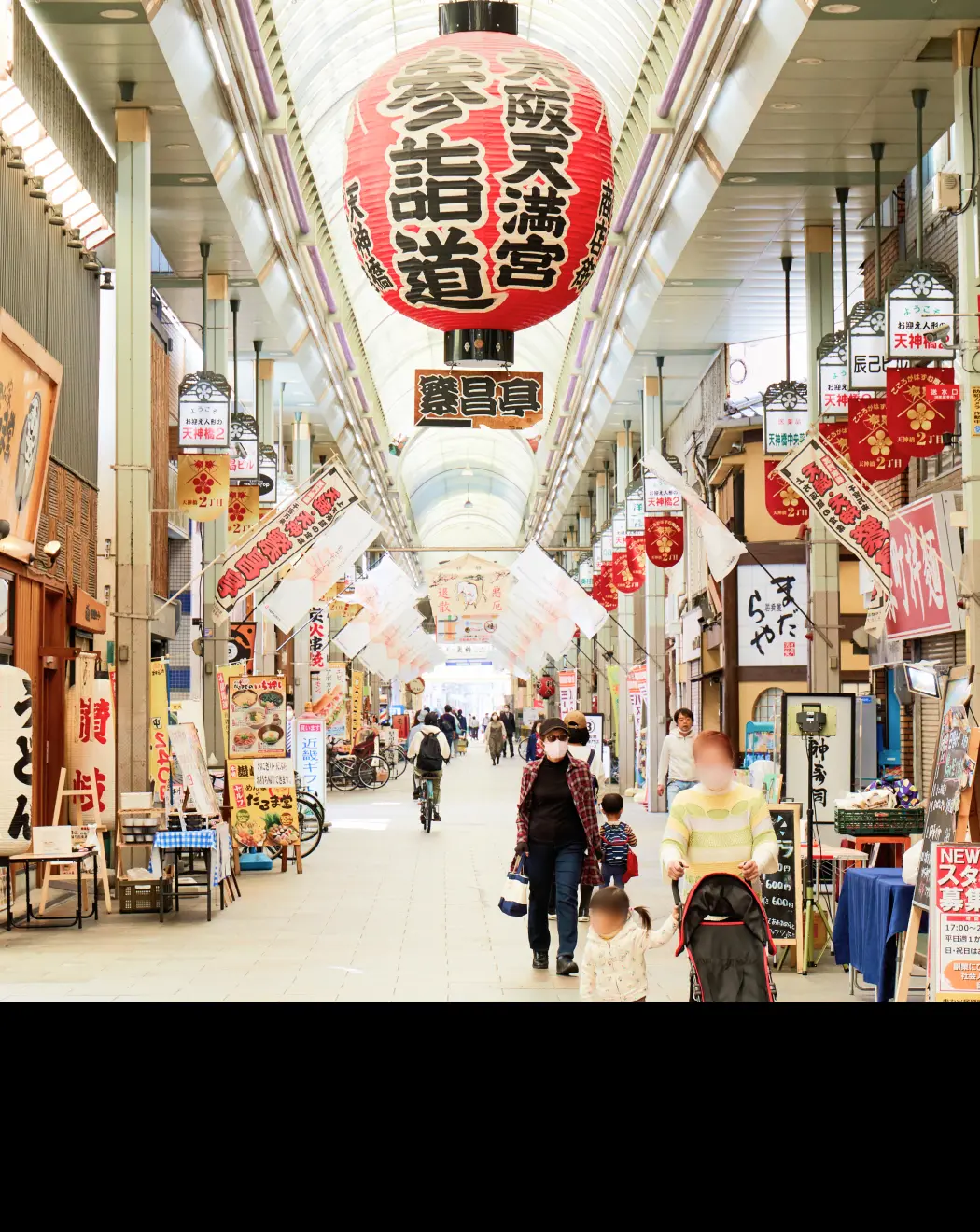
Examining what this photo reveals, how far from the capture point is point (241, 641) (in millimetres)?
18016

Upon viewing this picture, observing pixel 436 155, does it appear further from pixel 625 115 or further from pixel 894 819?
pixel 625 115

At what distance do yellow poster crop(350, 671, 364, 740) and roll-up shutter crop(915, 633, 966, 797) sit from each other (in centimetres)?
1934

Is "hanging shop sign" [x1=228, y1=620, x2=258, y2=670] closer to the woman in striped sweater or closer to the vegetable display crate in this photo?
the vegetable display crate

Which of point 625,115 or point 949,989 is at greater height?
point 625,115

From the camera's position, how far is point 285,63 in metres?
14.0

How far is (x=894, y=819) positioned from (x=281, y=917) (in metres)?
4.76

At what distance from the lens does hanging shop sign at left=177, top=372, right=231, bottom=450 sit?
578 inches

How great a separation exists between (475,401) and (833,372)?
3373 mm

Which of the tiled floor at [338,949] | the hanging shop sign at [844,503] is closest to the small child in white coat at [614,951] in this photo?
the tiled floor at [338,949]

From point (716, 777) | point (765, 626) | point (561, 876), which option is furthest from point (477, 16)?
point (765, 626)

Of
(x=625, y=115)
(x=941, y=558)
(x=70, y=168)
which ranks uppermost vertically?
(x=625, y=115)

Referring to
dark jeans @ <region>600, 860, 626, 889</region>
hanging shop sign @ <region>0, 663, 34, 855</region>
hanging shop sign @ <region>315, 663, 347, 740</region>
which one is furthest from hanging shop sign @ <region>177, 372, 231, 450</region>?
hanging shop sign @ <region>315, 663, 347, 740</region>

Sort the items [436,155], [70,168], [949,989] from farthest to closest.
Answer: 1. [70,168]
2. [949,989]
3. [436,155]
